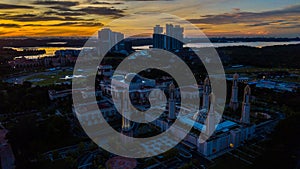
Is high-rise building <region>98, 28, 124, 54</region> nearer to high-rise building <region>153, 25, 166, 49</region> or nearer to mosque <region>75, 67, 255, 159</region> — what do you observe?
high-rise building <region>153, 25, 166, 49</region>

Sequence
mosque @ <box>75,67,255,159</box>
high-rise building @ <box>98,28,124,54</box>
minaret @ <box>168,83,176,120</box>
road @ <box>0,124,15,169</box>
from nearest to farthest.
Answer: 1. road @ <box>0,124,15,169</box>
2. mosque @ <box>75,67,255,159</box>
3. minaret @ <box>168,83,176,120</box>
4. high-rise building @ <box>98,28,124,54</box>

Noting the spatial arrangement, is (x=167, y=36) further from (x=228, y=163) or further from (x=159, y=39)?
(x=228, y=163)

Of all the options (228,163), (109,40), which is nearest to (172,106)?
(228,163)

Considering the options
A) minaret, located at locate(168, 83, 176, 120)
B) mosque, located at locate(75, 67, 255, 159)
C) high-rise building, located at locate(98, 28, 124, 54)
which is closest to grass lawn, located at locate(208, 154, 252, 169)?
mosque, located at locate(75, 67, 255, 159)

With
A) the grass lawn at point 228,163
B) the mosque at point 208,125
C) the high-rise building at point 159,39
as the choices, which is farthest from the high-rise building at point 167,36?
the grass lawn at point 228,163

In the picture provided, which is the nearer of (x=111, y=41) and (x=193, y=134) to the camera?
(x=193, y=134)

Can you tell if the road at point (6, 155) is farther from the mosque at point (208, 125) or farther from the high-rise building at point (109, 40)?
the high-rise building at point (109, 40)

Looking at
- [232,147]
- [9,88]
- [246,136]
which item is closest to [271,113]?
[246,136]

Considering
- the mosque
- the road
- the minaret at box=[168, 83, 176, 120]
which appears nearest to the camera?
the road

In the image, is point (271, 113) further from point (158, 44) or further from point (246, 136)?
point (158, 44)
